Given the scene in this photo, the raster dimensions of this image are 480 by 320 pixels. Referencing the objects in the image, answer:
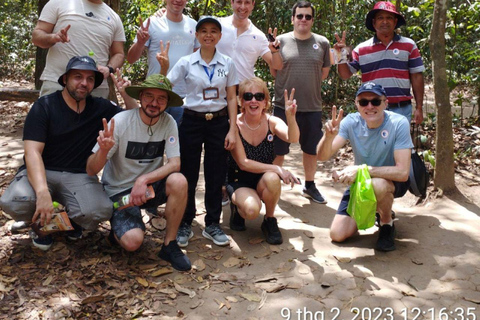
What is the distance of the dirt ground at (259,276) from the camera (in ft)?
11.2

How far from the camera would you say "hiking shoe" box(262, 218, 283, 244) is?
4.45m

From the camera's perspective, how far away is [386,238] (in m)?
4.30

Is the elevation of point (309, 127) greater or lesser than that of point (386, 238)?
greater

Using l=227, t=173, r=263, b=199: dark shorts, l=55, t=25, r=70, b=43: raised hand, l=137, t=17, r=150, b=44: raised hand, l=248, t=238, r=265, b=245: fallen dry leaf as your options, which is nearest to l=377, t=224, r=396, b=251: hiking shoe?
l=248, t=238, r=265, b=245: fallen dry leaf

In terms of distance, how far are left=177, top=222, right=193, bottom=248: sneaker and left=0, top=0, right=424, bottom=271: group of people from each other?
1 cm

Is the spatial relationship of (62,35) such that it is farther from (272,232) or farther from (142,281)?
(272,232)

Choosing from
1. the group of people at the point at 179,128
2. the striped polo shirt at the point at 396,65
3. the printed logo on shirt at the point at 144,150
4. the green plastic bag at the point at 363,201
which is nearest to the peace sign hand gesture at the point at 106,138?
the group of people at the point at 179,128

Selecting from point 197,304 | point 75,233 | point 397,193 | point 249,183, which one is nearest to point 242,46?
point 249,183

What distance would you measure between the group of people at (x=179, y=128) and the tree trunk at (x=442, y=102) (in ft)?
1.20

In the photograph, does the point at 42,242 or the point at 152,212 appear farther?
the point at 152,212

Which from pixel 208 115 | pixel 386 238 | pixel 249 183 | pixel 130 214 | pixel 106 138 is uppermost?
pixel 208 115

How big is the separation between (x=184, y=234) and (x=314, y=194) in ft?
6.05

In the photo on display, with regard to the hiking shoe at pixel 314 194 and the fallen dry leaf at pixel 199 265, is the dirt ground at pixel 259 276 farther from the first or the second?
the hiking shoe at pixel 314 194

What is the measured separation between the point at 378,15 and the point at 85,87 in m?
3.01
